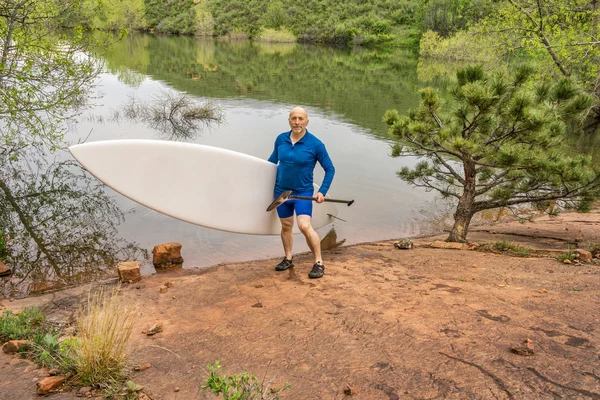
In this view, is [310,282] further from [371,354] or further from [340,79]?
[340,79]

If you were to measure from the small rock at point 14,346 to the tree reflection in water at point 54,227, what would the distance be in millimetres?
1820

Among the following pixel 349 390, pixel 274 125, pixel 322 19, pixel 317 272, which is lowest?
pixel 317 272

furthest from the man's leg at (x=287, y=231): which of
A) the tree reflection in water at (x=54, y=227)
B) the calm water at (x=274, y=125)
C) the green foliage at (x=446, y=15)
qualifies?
the green foliage at (x=446, y=15)

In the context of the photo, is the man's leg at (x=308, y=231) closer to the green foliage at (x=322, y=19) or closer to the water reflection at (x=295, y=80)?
the water reflection at (x=295, y=80)

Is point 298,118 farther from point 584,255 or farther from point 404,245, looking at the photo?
point 584,255

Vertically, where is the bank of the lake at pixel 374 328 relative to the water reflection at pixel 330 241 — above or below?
above

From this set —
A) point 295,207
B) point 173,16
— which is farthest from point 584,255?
point 173,16

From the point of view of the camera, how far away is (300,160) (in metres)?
4.06

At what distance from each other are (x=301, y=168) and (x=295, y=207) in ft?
1.27

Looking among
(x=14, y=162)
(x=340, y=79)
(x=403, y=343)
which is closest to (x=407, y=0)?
(x=340, y=79)

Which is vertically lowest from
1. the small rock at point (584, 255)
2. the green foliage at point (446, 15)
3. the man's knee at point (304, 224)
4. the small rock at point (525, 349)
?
the small rock at point (584, 255)

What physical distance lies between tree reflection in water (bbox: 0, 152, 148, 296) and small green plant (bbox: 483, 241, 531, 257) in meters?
4.25

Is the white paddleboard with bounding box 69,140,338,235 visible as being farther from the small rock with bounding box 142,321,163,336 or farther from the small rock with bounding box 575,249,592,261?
the small rock with bounding box 575,249,592,261

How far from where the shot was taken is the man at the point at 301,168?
4038 millimetres
